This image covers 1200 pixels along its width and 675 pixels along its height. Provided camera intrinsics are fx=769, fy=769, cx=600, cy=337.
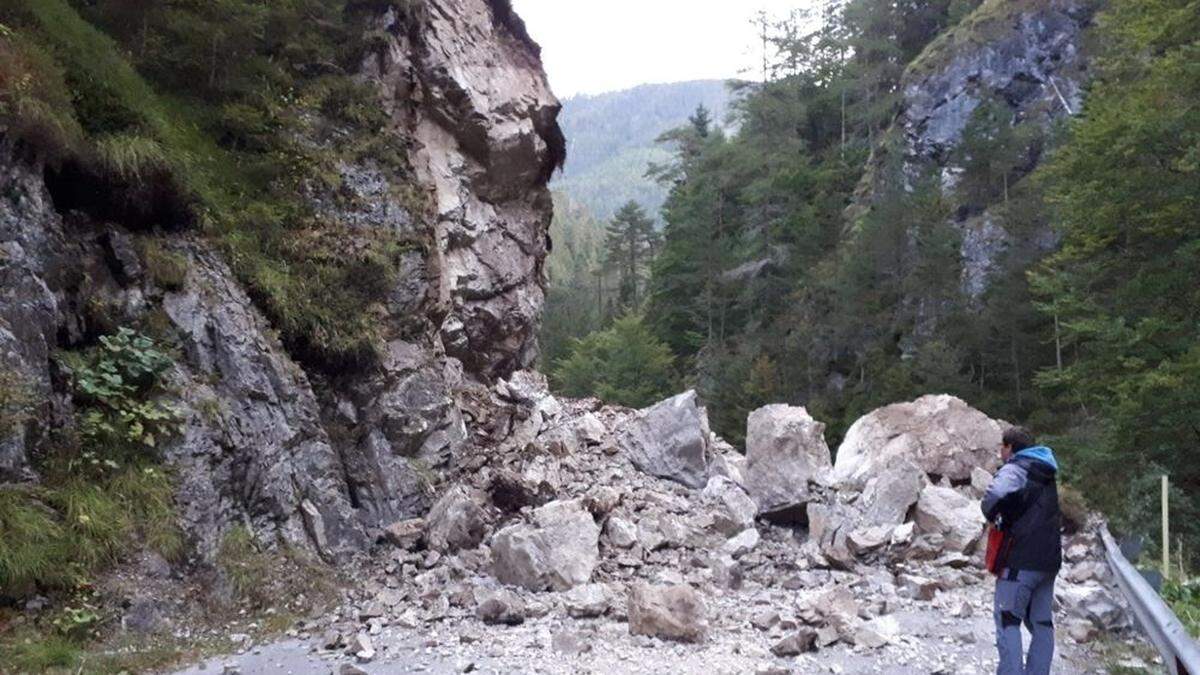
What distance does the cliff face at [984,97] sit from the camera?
31.7m

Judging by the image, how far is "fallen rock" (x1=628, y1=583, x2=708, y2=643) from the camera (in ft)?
24.6

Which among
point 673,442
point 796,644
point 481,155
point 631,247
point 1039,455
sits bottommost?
point 796,644

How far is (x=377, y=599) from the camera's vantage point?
28.1 ft

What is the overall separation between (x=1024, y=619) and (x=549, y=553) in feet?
17.8

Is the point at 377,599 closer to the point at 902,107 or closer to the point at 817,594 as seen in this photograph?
the point at 817,594

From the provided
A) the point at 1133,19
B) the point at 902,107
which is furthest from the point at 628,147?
the point at 1133,19

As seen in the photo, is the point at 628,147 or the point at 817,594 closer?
the point at 817,594

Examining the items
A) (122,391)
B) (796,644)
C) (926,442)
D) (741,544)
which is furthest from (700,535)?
(122,391)

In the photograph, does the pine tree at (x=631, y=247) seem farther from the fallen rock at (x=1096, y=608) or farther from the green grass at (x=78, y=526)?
the green grass at (x=78, y=526)

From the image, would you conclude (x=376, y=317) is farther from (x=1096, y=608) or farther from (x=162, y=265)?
(x=1096, y=608)

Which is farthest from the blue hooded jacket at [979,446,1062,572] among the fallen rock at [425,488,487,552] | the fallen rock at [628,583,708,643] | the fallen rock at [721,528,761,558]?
the fallen rock at [425,488,487,552]

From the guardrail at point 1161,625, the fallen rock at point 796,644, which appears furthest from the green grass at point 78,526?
the guardrail at point 1161,625

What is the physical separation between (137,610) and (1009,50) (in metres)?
40.4

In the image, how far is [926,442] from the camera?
13.9 m
